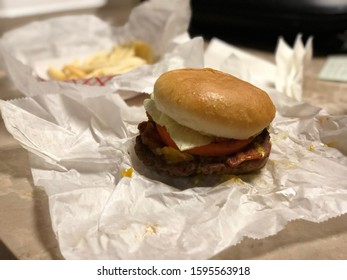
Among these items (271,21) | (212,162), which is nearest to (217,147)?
(212,162)

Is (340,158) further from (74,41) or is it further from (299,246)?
(74,41)

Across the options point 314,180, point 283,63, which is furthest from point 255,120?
point 283,63

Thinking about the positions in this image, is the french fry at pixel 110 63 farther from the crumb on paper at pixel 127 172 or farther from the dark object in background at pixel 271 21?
the crumb on paper at pixel 127 172

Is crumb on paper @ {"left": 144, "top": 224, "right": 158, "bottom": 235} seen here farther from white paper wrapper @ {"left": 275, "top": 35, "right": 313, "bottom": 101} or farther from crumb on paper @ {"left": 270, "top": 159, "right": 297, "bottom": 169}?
white paper wrapper @ {"left": 275, "top": 35, "right": 313, "bottom": 101}

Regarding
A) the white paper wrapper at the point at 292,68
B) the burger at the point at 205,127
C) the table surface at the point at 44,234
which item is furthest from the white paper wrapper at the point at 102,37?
the table surface at the point at 44,234

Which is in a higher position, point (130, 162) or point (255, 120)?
point (255, 120)
